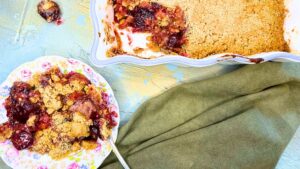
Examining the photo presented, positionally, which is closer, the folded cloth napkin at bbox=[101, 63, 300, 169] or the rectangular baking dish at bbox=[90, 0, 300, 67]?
the rectangular baking dish at bbox=[90, 0, 300, 67]

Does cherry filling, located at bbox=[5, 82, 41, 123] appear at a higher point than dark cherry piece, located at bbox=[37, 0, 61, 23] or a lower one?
lower

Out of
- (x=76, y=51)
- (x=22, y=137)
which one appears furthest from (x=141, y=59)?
(x=22, y=137)

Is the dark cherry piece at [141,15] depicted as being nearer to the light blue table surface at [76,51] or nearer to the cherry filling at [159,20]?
the cherry filling at [159,20]

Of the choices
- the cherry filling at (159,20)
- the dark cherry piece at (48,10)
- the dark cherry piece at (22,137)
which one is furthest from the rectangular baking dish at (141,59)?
the dark cherry piece at (22,137)

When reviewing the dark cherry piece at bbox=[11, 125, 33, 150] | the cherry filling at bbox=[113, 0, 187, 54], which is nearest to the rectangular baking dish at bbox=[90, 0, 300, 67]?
the cherry filling at bbox=[113, 0, 187, 54]

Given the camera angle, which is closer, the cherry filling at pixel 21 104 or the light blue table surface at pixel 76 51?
the cherry filling at pixel 21 104

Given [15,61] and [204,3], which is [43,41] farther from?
[204,3]

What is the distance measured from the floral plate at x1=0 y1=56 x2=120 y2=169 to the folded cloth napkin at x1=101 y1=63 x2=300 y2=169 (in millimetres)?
62

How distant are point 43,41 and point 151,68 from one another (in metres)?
0.36

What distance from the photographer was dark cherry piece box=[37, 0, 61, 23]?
1405 millimetres

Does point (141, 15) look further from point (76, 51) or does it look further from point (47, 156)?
point (47, 156)

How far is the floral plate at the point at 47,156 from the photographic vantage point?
4.43 feet

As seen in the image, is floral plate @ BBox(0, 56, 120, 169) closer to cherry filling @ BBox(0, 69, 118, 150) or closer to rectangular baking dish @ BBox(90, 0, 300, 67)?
cherry filling @ BBox(0, 69, 118, 150)

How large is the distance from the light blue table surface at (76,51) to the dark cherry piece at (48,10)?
3cm
